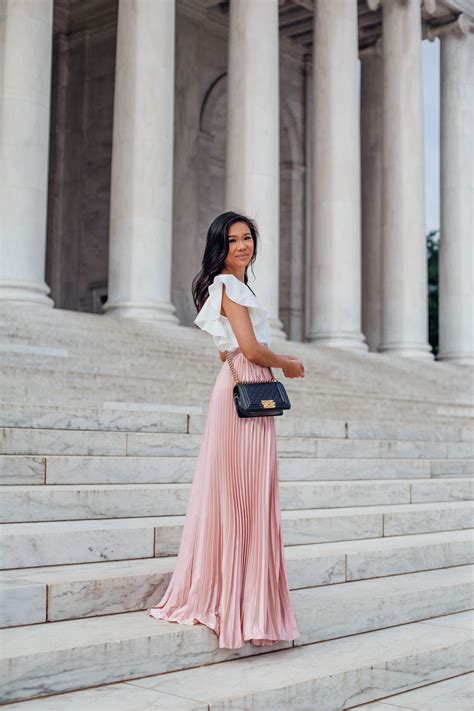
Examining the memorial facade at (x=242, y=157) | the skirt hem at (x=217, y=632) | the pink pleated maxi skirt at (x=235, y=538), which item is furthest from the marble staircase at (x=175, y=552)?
the memorial facade at (x=242, y=157)

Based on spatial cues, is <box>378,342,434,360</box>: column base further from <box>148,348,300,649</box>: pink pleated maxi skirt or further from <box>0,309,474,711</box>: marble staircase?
<box>148,348,300,649</box>: pink pleated maxi skirt

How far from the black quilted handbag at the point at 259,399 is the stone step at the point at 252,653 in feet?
11.0

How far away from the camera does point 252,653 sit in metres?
14.4

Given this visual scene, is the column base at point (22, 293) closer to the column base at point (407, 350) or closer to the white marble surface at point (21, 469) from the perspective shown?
the white marble surface at point (21, 469)

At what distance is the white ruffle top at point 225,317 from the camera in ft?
46.3

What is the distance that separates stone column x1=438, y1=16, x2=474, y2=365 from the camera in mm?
62812

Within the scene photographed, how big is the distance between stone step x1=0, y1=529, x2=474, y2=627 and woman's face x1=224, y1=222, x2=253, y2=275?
17.3 ft

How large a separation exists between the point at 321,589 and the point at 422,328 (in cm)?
4190

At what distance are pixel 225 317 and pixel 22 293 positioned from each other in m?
24.7

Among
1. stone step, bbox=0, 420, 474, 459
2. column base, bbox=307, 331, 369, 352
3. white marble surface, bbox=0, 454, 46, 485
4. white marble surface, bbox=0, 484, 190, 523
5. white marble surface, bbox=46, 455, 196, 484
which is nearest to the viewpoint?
white marble surface, bbox=0, 484, 190, 523

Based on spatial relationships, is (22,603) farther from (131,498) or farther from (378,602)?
(378,602)

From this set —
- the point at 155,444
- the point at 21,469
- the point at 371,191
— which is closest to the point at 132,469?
the point at 155,444

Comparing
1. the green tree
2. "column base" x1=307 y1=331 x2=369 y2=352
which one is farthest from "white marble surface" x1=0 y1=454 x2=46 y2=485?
the green tree

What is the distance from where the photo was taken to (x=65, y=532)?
16.0 m
